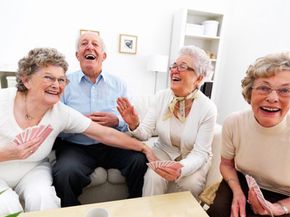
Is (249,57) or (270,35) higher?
(270,35)

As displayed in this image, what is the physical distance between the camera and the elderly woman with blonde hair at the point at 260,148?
3.31 feet

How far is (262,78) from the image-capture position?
1026mm

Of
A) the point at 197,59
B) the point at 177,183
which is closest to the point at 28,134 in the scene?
the point at 177,183

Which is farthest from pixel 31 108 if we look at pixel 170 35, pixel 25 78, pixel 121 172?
pixel 170 35

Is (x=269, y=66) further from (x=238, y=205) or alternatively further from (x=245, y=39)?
(x=245, y=39)

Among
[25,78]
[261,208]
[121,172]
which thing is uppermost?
[25,78]

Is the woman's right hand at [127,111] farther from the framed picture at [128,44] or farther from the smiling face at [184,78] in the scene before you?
the framed picture at [128,44]

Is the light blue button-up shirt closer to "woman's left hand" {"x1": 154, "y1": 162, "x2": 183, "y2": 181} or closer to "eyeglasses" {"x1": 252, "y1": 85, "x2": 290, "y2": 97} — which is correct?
"woman's left hand" {"x1": 154, "y1": 162, "x2": 183, "y2": 181}

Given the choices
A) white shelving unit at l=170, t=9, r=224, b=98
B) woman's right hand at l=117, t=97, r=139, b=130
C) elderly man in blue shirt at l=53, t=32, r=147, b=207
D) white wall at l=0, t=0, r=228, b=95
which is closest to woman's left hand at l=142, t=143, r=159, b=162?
elderly man in blue shirt at l=53, t=32, r=147, b=207

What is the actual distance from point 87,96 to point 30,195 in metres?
0.80

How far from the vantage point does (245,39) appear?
325cm

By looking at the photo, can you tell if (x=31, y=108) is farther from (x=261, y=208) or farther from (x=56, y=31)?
(x=56, y=31)

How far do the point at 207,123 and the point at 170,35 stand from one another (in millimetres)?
2267

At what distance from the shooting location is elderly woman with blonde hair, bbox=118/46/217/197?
135 centimetres
